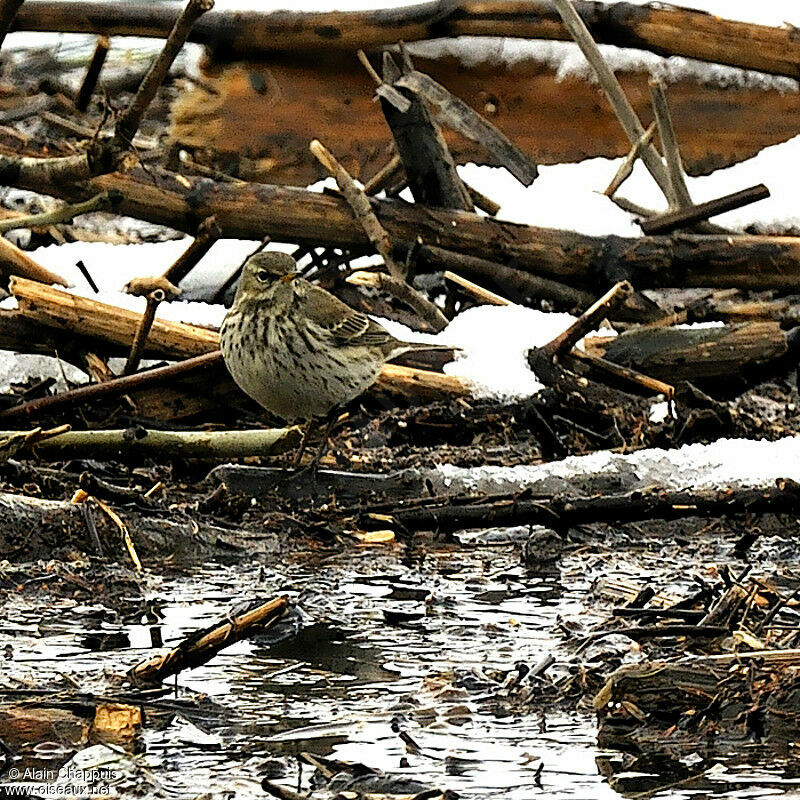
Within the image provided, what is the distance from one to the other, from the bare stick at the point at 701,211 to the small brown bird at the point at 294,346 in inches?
63.4

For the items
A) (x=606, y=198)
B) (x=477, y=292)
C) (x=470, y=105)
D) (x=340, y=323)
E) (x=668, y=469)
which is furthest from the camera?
(x=470, y=105)

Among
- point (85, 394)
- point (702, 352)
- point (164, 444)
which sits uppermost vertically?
point (702, 352)

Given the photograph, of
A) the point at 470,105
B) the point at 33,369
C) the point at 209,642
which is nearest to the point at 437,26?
the point at 470,105

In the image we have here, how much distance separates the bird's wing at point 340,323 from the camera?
5996 mm

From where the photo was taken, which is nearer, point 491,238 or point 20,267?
point 20,267

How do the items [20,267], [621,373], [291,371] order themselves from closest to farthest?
[291,371] < [621,373] < [20,267]

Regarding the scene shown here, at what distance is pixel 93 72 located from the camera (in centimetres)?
Answer: 899

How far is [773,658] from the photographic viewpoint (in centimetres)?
353

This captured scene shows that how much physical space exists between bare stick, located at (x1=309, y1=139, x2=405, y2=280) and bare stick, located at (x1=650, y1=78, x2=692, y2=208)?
138cm

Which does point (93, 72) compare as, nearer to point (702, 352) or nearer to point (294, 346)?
point (294, 346)

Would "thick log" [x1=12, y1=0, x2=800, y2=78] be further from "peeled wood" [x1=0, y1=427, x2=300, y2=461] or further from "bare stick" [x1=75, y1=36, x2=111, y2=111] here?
"peeled wood" [x1=0, y1=427, x2=300, y2=461]

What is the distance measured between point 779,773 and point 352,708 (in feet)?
3.09

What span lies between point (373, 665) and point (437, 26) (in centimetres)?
582

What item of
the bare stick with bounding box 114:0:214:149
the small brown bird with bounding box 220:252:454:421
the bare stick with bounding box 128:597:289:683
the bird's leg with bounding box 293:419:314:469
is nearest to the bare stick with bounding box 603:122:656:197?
the small brown bird with bounding box 220:252:454:421
